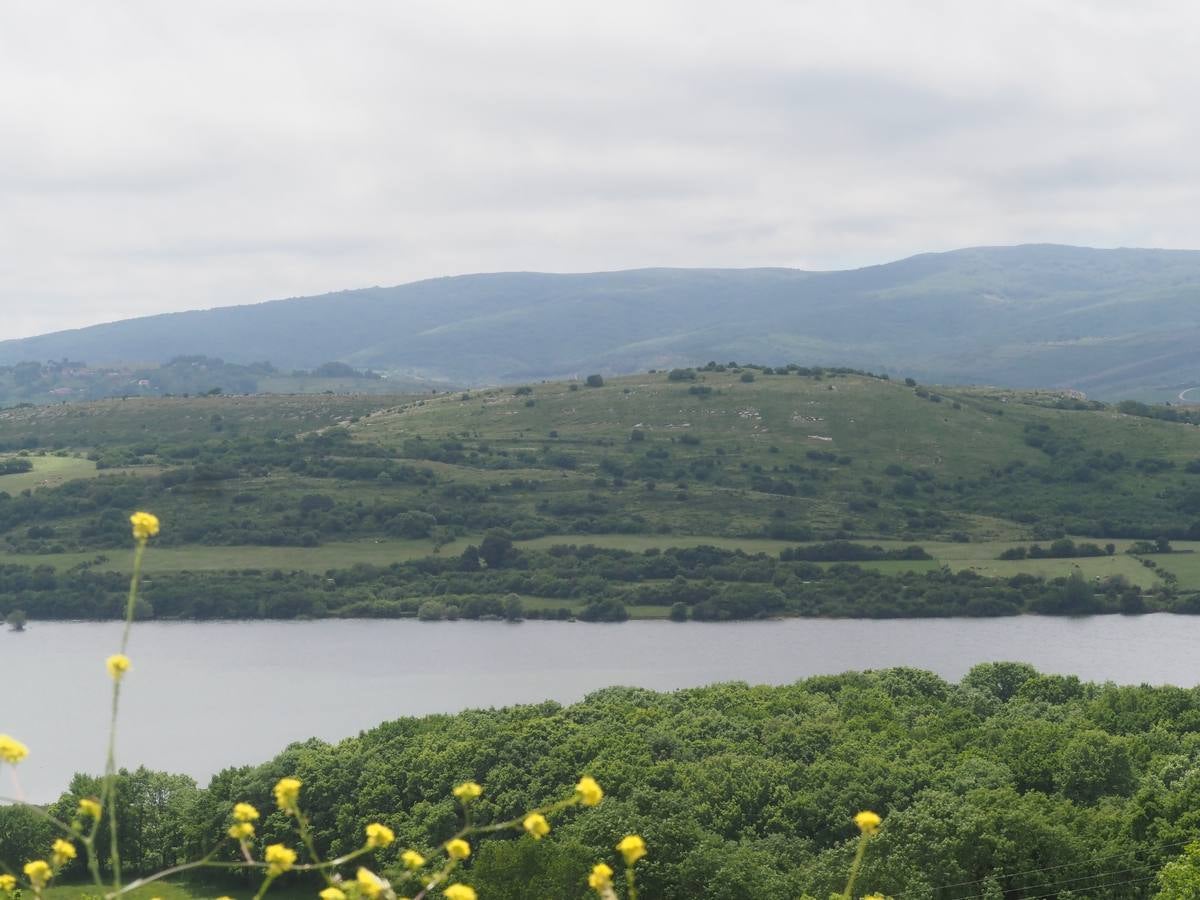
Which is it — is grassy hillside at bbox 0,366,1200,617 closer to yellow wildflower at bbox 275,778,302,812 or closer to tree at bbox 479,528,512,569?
tree at bbox 479,528,512,569

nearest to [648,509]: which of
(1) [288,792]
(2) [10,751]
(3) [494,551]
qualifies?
(3) [494,551]

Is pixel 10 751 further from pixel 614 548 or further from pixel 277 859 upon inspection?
pixel 614 548

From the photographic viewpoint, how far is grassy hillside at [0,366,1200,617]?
5300 inches

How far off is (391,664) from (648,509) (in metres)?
56.0

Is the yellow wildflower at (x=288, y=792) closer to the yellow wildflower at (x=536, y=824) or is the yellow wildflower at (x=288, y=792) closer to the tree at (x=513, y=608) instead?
the yellow wildflower at (x=536, y=824)

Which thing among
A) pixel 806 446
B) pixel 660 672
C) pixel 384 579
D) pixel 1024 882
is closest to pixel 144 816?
pixel 1024 882

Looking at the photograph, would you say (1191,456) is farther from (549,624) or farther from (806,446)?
(549,624)

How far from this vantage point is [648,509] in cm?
16075

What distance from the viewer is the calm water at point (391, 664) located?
88625mm

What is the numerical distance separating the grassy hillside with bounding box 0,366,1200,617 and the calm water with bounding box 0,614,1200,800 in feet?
21.8

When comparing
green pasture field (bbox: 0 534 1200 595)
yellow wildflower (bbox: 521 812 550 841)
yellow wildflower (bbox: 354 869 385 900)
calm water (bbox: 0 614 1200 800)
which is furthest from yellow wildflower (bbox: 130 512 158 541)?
green pasture field (bbox: 0 534 1200 595)

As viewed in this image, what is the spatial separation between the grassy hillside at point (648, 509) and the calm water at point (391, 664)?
21.8 ft

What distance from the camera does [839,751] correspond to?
1945 inches

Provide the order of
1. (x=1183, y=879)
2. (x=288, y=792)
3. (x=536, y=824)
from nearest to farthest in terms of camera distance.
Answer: (x=536, y=824), (x=288, y=792), (x=1183, y=879)
